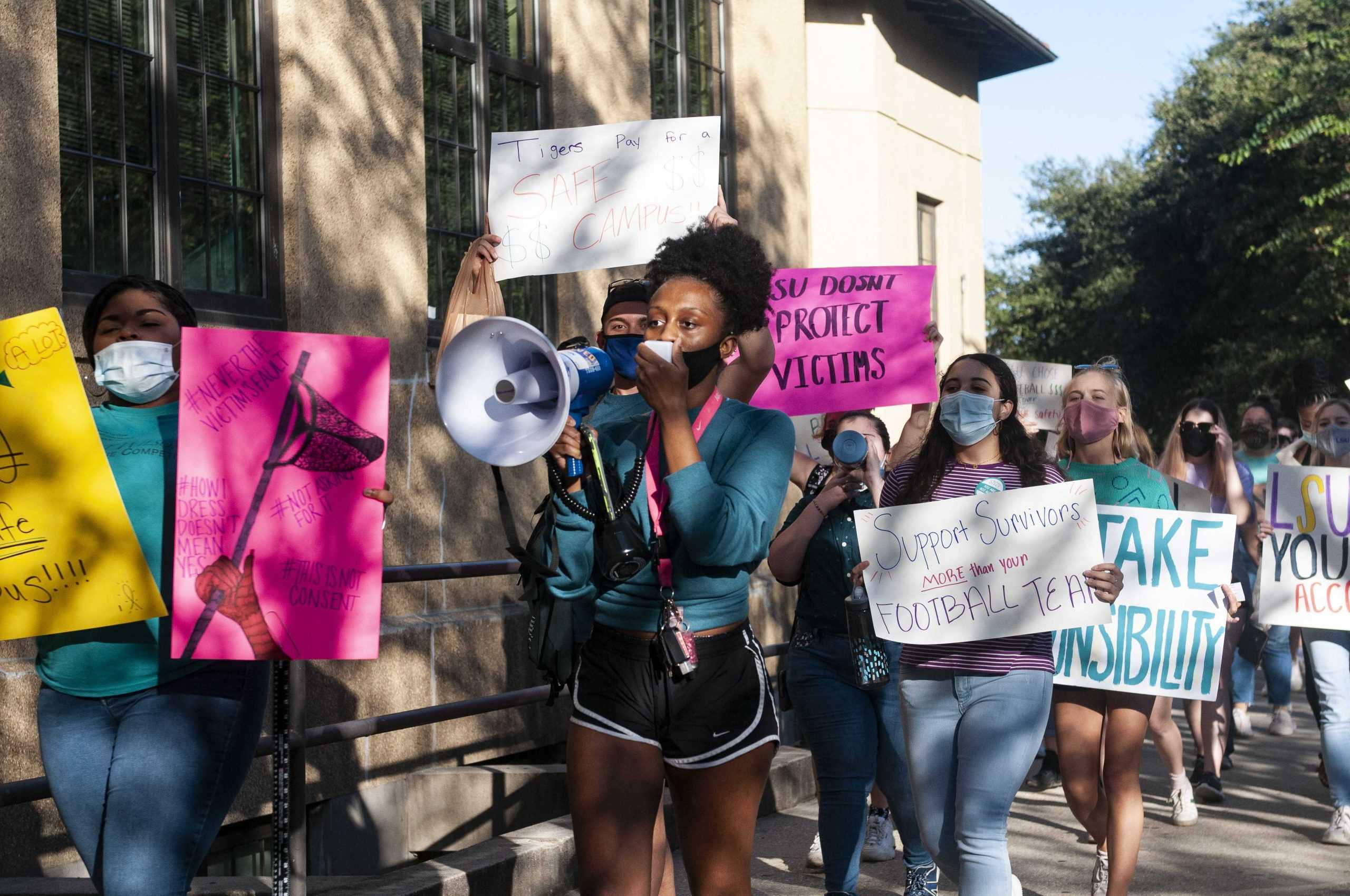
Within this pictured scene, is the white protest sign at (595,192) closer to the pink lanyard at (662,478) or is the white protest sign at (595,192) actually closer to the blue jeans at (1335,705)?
the pink lanyard at (662,478)

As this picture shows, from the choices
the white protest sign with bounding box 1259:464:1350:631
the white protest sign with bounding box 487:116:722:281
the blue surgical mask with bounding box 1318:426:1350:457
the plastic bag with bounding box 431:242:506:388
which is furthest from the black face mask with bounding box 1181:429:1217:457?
the plastic bag with bounding box 431:242:506:388

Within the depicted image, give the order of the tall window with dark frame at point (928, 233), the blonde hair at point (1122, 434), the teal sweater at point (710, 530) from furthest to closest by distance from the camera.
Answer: the tall window with dark frame at point (928, 233), the blonde hair at point (1122, 434), the teal sweater at point (710, 530)

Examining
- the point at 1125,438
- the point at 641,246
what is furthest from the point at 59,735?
the point at 1125,438

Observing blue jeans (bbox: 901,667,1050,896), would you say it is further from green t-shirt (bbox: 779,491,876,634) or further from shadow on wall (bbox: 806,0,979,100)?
shadow on wall (bbox: 806,0,979,100)

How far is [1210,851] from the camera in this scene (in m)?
7.22

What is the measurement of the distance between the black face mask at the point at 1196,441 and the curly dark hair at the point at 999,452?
361 centimetres

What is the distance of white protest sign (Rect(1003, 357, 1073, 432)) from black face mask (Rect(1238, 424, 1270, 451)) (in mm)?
1272

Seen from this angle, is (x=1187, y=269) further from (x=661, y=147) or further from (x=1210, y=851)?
(x=661, y=147)

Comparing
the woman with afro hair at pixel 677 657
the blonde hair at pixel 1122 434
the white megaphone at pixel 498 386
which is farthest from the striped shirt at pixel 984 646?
the white megaphone at pixel 498 386

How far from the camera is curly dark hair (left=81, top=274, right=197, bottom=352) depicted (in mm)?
3877

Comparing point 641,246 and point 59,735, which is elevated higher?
point 641,246

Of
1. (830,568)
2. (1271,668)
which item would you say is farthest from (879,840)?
(1271,668)

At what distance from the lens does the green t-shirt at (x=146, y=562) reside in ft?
11.6

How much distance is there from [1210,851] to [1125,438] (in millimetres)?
2434
